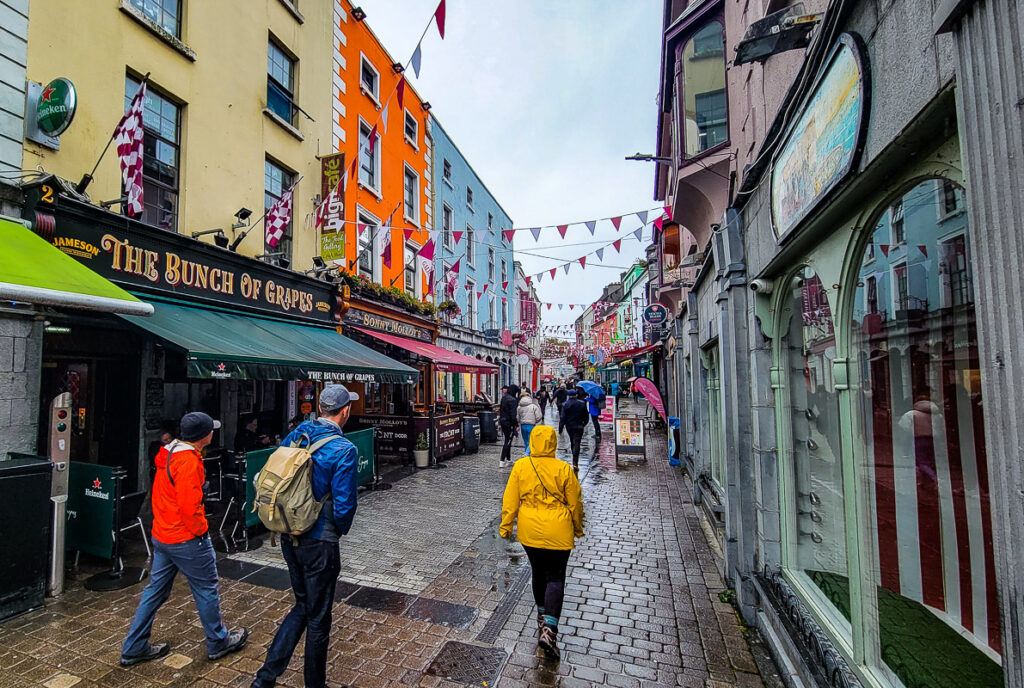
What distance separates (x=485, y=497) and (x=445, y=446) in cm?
376

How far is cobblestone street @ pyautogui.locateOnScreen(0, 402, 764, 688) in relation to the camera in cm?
356

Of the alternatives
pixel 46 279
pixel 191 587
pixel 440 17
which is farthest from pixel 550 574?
pixel 440 17

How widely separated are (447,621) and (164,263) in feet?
22.5

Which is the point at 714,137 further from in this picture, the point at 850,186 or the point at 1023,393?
the point at 1023,393

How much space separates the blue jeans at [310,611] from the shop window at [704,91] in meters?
7.76

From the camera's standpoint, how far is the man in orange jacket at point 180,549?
3605 mm

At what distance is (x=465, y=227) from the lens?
22.5 metres

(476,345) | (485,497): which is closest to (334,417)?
(485,497)

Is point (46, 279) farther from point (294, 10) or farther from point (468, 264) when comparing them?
point (468, 264)

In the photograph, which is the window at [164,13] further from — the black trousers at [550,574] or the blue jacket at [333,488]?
the black trousers at [550,574]

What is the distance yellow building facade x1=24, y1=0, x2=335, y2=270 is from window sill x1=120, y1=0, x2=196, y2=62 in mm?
18

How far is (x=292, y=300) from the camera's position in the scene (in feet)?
33.7

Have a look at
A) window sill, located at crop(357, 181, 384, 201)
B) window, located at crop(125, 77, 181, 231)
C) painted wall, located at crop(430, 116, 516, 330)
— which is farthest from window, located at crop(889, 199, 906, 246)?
window sill, located at crop(357, 181, 384, 201)

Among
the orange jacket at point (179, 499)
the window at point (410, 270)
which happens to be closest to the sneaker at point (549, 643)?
the orange jacket at point (179, 499)
